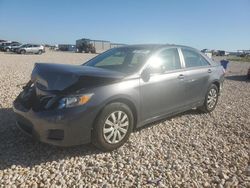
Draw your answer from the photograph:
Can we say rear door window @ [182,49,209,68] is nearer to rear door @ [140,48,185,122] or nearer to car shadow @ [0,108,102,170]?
rear door @ [140,48,185,122]

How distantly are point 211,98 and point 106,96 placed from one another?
3.45m

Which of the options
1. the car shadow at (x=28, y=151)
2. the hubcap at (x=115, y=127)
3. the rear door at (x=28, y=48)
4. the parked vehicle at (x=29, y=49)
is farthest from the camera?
the rear door at (x=28, y=48)

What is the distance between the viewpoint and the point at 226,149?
13.4 feet

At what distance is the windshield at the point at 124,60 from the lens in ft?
13.8

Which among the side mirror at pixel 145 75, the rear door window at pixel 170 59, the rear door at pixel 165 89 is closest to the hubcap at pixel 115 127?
the rear door at pixel 165 89

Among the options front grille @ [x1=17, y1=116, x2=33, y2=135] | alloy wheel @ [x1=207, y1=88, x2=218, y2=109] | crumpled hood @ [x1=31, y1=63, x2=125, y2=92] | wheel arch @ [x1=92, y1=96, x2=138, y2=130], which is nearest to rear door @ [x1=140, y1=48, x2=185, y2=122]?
wheel arch @ [x1=92, y1=96, x2=138, y2=130]

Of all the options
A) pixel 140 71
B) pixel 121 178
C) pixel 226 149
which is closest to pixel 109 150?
pixel 121 178

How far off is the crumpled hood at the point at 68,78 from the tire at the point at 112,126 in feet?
1.31

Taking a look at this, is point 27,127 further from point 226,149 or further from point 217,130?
point 217,130

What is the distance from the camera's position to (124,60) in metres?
4.73

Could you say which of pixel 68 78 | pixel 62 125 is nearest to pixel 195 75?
pixel 68 78

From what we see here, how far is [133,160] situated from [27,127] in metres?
1.56

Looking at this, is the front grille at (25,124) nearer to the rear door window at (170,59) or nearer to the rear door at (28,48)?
the rear door window at (170,59)

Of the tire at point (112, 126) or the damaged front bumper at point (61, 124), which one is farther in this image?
the tire at point (112, 126)
